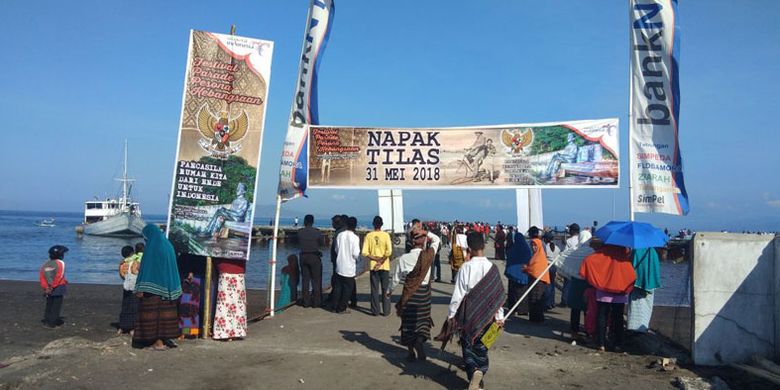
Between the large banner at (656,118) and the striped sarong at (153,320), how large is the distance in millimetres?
7097

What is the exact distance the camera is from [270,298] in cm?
1020

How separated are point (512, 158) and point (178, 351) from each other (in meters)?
6.47

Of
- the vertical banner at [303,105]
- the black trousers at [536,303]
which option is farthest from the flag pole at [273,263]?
the black trousers at [536,303]

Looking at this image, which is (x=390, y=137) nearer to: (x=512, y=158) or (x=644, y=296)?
(x=512, y=158)

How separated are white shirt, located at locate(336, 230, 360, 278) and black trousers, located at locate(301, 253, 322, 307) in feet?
1.82

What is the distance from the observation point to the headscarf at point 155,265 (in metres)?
7.12

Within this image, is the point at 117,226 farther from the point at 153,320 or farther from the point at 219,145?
the point at 153,320

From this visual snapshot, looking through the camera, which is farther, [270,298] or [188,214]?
[270,298]

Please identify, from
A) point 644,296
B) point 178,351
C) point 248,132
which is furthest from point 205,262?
point 644,296

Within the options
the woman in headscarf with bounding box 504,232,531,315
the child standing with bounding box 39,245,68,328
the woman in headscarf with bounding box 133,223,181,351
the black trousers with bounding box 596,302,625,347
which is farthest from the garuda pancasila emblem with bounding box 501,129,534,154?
the child standing with bounding box 39,245,68,328

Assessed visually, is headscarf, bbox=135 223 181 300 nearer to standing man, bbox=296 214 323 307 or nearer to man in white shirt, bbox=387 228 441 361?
man in white shirt, bbox=387 228 441 361

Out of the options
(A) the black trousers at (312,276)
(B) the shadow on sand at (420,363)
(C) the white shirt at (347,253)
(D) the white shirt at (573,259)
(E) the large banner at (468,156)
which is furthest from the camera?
(A) the black trousers at (312,276)

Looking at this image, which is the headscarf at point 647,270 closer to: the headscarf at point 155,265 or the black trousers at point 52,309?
the headscarf at point 155,265

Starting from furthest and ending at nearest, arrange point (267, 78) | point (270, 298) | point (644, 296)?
point (270, 298)
point (267, 78)
point (644, 296)
